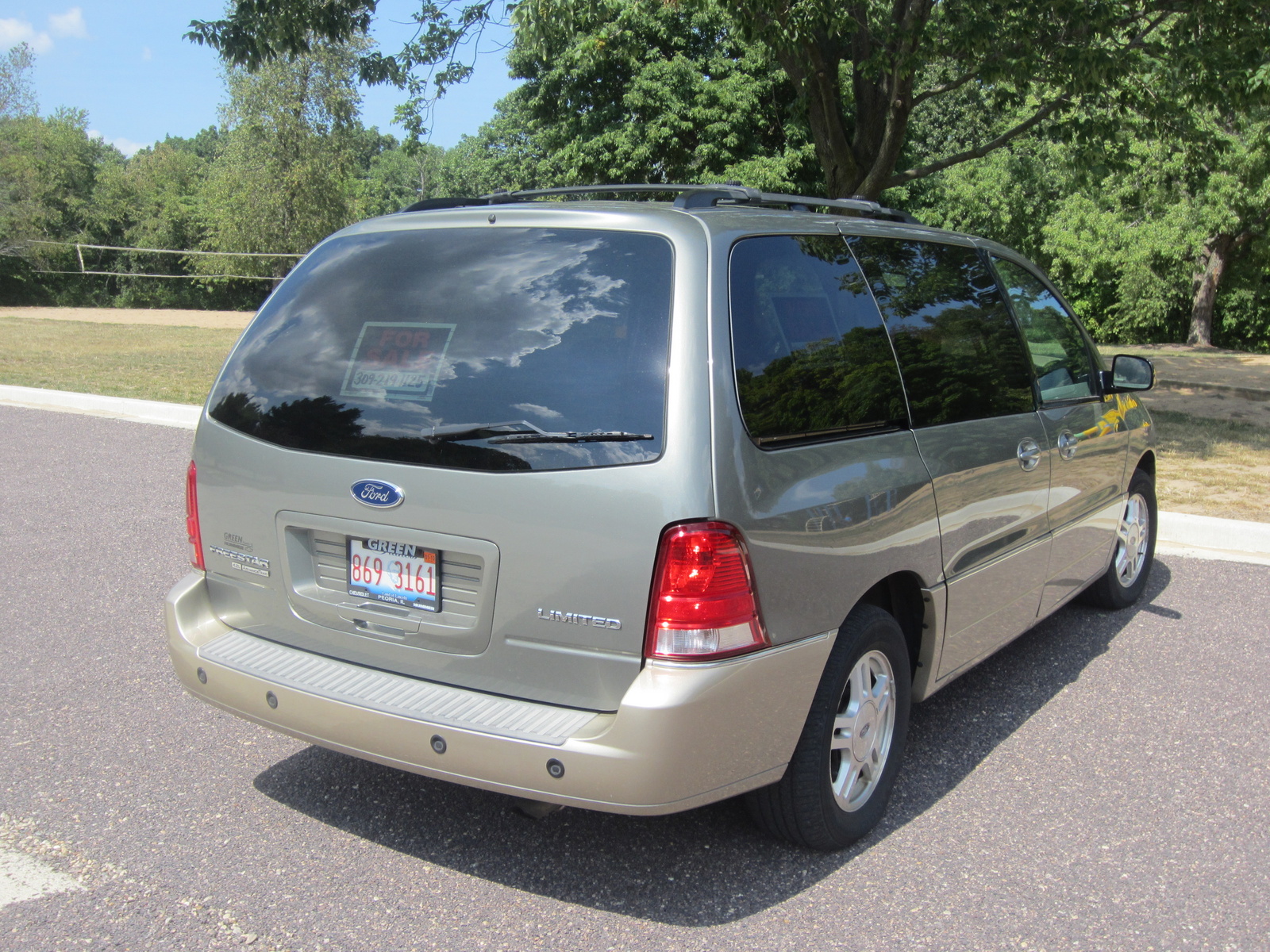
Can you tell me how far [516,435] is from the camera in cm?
277

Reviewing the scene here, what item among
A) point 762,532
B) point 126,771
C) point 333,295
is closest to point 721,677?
point 762,532

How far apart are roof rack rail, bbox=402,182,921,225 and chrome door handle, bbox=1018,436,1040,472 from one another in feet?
3.24

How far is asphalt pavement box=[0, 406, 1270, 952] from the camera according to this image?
2.83m

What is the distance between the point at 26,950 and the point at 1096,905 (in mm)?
2834

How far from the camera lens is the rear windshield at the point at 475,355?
2.74 metres

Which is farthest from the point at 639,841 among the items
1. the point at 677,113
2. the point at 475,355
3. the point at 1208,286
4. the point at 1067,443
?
the point at 1208,286

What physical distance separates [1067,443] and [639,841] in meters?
2.46

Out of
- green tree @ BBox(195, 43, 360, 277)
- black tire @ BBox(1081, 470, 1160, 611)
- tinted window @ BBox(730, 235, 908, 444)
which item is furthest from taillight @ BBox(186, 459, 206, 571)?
green tree @ BBox(195, 43, 360, 277)

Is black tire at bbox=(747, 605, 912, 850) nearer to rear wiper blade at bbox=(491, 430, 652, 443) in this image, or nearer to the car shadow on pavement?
the car shadow on pavement

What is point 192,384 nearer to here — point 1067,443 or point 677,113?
point 677,113

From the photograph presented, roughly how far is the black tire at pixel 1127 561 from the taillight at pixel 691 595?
346 centimetres

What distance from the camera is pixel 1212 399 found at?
1491 cm

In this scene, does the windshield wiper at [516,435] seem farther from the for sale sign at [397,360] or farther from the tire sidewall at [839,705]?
the tire sidewall at [839,705]

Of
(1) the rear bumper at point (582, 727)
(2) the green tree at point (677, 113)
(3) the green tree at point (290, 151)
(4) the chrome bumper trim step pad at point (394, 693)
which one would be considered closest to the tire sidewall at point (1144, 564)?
(1) the rear bumper at point (582, 727)
